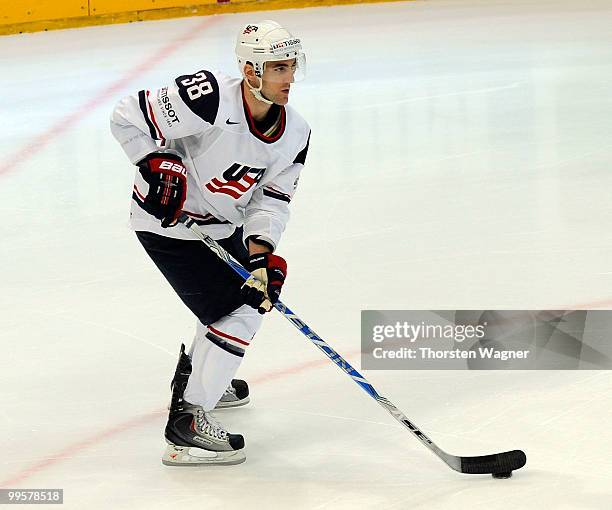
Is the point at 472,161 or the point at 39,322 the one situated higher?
the point at 472,161

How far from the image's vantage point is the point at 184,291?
9.81 ft

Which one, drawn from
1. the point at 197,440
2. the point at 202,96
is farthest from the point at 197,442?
the point at 202,96

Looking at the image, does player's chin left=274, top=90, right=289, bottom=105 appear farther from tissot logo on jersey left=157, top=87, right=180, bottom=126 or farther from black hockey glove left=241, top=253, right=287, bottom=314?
black hockey glove left=241, top=253, right=287, bottom=314

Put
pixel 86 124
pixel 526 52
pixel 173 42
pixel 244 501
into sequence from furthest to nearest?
1. pixel 173 42
2. pixel 526 52
3. pixel 86 124
4. pixel 244 501

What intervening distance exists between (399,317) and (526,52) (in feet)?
12.8

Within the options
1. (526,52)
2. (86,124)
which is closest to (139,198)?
(86,124)

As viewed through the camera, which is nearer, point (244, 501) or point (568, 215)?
point (244, 501)

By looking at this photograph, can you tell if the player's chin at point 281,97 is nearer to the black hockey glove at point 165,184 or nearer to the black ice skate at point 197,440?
the black hockey glove at point 165,184

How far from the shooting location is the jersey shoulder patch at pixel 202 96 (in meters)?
2.83

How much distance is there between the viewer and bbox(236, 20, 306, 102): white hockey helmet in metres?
2.79

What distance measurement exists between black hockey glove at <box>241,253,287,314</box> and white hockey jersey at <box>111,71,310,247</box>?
8 centimetres

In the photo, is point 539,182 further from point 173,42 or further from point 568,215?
point 173,42

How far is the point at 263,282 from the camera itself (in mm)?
2848

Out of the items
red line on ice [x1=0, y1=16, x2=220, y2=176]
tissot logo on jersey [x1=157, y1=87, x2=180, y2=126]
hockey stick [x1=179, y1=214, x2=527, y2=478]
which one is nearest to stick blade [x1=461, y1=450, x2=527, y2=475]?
hockey stick [x1=179, y1=214, x2=527, y2=478]
